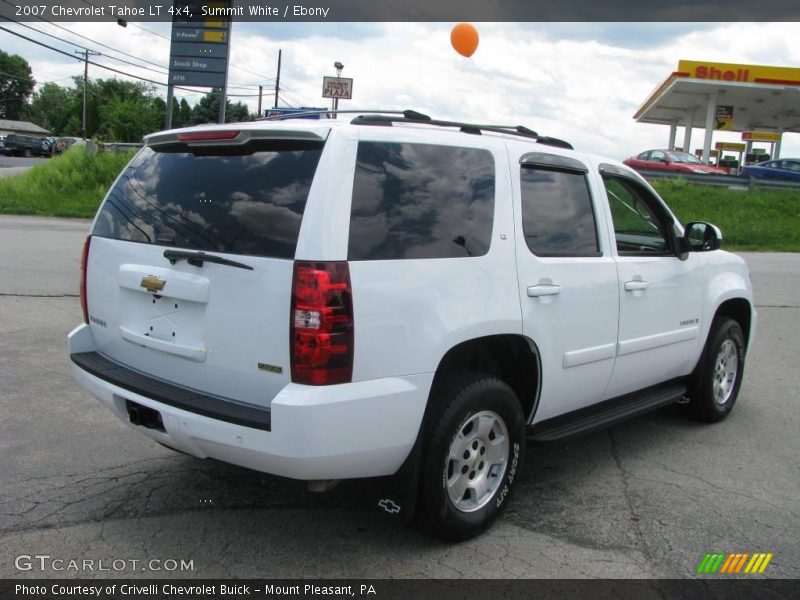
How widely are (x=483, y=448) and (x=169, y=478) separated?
1.83 meters

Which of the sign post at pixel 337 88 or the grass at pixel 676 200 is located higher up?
the sign post at pixel 337 88

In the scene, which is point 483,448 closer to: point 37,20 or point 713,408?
point 713,408

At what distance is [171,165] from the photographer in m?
3.57

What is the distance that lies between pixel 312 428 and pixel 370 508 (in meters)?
1.13

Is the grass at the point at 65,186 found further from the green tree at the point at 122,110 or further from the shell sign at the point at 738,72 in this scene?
the green tree at the point at 122,110

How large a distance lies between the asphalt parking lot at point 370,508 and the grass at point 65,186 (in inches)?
604

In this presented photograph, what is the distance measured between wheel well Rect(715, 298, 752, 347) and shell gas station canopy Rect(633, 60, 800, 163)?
→ 97.0 ft

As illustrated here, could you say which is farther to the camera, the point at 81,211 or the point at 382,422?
the point at 81,211

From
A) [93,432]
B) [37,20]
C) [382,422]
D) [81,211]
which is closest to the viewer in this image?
[382,422]

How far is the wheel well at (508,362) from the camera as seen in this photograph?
11.9ft

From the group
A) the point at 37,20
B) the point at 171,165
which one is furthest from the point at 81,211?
the point at 171,165

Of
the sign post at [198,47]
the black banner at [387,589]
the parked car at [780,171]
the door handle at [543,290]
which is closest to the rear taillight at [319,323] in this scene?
the black banner at [387,589]

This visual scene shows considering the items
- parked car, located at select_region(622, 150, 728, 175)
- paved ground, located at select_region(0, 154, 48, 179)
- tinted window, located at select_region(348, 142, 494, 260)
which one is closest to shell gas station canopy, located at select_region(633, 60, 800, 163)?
parked car, located at select_region(622, 150, 728, 175)

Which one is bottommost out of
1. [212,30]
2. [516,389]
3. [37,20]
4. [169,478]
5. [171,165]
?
[169,478]
